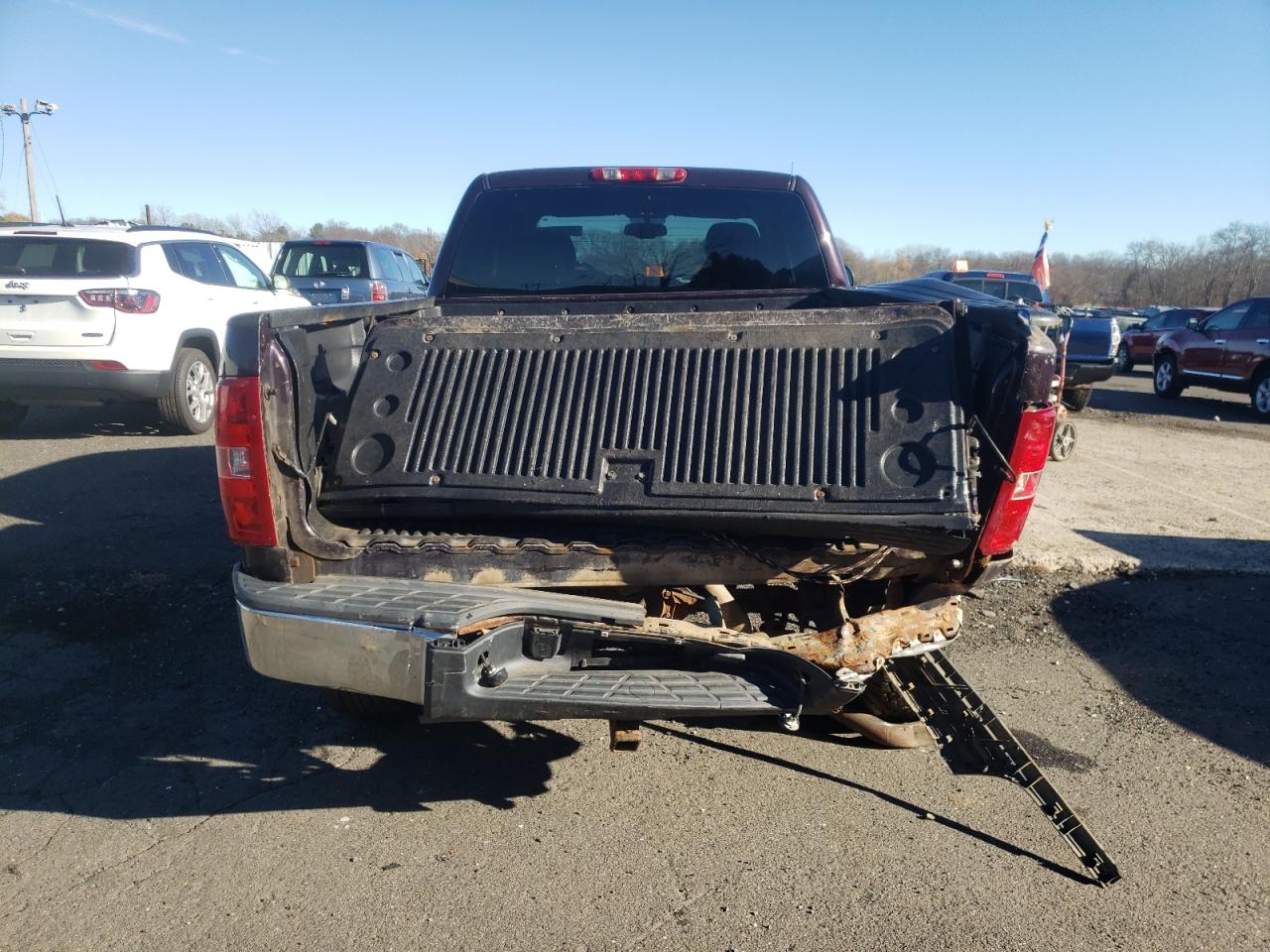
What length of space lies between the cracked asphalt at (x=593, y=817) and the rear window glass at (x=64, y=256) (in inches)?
179

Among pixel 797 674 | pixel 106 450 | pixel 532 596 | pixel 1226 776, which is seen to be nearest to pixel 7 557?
pixel 106 450

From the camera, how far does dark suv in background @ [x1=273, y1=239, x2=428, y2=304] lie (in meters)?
13.9

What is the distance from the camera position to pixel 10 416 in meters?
9.10

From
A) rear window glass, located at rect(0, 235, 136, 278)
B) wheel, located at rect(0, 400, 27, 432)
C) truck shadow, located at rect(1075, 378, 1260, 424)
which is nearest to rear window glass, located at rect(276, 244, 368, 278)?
wheel, located at rect(0, 400, 27, 432)

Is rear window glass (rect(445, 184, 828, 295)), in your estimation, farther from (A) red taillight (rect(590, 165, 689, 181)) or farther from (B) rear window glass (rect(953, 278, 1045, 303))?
(B) rear window glass (rect(953, 278, 1045, 303))

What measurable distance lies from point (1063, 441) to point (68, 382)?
933cm

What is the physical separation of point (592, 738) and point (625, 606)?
45.2 inches

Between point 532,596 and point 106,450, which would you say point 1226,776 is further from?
point 106,450

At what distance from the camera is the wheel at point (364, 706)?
11.5ft

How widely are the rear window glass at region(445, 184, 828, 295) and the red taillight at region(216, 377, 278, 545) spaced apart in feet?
5.96

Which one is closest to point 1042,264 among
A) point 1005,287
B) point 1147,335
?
point 1005,287

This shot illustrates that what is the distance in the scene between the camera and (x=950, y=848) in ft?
9.74

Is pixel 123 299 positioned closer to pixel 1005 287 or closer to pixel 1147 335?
pixel 1005 287

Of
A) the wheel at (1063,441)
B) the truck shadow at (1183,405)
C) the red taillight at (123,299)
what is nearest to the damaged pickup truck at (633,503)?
the red taillight at (123,299)
